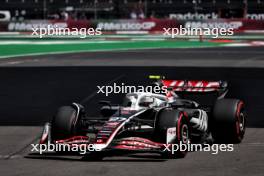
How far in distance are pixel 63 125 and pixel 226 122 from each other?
2717mm

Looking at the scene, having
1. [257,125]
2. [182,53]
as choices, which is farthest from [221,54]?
[257,125]

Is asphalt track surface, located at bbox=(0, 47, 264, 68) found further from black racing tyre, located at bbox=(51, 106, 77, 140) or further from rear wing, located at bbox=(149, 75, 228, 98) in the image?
black racing tyre, located at bbox=(51, 106, 77, 140)

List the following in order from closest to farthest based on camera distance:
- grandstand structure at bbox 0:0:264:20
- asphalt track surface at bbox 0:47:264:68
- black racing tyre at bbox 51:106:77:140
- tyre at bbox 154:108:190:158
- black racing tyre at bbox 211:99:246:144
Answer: tyre at bbox 154:108:190:158, black racing tyre at bbox 51:106:77:140, black racing tyre at bbox 211:99:246:144, asphalt track surface at bbox 0:47:264:68, grandstand structure at bbox 0:0:264:20

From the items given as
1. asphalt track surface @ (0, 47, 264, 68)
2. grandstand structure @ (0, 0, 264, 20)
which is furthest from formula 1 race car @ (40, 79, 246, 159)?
grandstand structure @ (0, 0, 264, 20)

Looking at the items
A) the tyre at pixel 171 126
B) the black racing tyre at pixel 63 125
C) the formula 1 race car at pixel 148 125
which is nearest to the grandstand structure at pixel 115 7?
the formula 1 race car at pixel 148 125

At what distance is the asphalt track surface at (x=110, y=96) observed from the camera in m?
11.5

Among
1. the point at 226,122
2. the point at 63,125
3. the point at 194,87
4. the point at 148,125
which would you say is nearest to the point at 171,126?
the point at 148,125

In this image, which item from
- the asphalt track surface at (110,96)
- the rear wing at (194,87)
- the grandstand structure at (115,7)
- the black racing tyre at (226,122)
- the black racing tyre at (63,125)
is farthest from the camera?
the grandstand structure at (115,7)

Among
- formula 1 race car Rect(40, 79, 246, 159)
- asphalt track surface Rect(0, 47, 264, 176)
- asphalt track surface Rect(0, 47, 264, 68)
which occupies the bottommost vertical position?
asphalt track surface Rect(0, 47, 264, 68)

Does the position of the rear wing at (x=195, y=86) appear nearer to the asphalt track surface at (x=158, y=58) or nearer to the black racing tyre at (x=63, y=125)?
the black racing tyre at (x=63, y=125)

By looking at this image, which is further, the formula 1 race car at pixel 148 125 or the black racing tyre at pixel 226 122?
the black racing tyre at pixel 226 122

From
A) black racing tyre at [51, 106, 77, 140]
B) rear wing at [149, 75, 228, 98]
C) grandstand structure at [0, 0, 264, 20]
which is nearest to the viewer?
black racing tyre at [51, 106, 77, 140]

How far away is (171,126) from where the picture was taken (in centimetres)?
1244

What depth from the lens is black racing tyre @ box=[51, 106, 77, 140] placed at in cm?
1295
